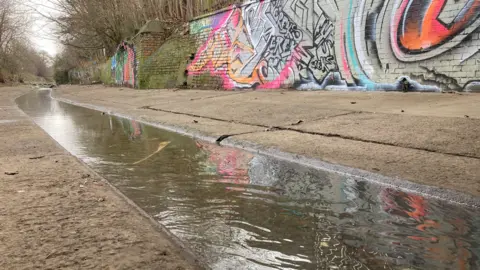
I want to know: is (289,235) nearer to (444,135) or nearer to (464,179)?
(464,179)

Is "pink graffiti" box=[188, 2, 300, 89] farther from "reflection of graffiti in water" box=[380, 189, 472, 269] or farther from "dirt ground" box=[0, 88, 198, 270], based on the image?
"dirt ground" box=[0, 88, 198, 270]

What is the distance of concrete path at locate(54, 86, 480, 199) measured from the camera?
3229mm

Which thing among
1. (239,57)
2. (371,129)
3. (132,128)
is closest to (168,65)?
(239,57)

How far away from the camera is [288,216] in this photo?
2469 mm

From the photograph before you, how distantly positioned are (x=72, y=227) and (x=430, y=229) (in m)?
2.02

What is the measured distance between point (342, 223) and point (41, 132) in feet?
16.0

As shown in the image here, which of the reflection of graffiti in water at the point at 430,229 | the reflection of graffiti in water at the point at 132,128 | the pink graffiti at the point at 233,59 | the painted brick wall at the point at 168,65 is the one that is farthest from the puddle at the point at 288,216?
the painted brick wall at the point at 168,65

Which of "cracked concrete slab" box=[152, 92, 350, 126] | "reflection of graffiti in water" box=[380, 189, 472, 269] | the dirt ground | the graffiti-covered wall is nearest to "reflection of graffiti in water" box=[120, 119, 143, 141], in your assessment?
"cracked concrete slab" box=[152, 92, 350, 126]

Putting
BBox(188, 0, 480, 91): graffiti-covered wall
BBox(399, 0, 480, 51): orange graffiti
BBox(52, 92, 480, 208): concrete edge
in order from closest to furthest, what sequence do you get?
BBox(52, 92, 480, 208): concrete edge < BBox(399, 0, 480, 51): orange graffiti < BBox(188, 0, 480, 91): graffiti-covered wall

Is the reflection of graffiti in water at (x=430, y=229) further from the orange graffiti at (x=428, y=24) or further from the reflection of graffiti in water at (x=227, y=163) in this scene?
the orange graffiti at (x=428, y=24)

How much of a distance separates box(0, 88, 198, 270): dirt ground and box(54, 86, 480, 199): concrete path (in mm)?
1994

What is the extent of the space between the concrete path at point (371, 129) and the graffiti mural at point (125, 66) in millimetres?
12446

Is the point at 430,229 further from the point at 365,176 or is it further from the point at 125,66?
the point at 125,66

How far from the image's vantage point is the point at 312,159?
370cm
